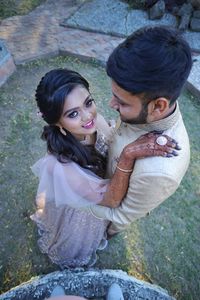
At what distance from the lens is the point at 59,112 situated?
1.68 meters

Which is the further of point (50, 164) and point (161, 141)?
point (50, 164)

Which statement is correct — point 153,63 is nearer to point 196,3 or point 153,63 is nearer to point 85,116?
point 85,116

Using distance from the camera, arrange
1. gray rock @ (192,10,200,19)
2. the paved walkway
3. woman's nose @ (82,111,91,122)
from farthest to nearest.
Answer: gray rock @ (192,10,200,19) → the paved walkway → woman's nose @ (82,111,91,122)

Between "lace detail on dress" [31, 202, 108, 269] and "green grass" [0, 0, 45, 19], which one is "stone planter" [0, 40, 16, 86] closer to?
"green grass" [0, 0, 45, 19]

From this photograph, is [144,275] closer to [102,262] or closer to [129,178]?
[102,262]

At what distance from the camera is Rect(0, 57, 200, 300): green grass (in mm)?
2594

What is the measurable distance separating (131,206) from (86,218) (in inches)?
21.7

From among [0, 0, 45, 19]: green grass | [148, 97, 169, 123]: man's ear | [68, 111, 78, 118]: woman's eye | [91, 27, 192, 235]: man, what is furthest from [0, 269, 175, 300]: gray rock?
[0, 0, 45, 19]: green grass

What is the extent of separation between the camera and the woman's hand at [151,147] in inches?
56.2

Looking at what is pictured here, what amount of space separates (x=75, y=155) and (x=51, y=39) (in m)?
3.39

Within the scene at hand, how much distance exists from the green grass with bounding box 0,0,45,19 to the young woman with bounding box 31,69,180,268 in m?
3.97

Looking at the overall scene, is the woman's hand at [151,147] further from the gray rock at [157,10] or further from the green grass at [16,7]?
the green grass at [16,7]

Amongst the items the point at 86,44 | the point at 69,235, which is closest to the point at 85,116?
the point at 69,235

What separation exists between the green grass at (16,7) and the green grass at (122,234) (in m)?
2.32
